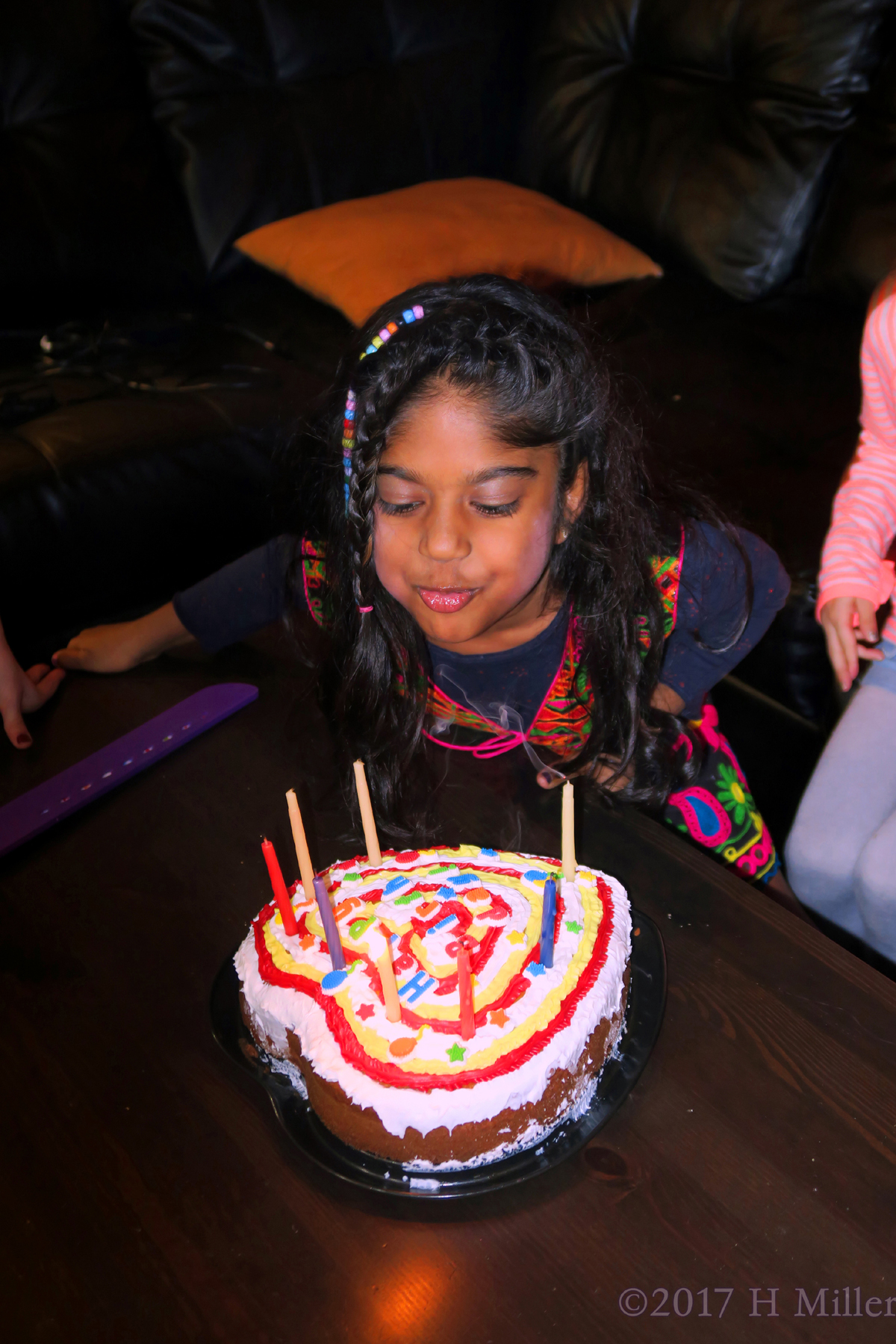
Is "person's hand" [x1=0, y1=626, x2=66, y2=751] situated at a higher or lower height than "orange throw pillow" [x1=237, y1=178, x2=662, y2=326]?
lower

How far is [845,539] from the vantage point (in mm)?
1238

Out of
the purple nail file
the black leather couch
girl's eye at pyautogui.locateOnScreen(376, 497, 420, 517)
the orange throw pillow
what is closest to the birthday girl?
girl's eye at pyautogui.locateOnScreen(376, 497, 420, 517)

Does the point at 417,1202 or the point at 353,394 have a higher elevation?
the point at 353,394

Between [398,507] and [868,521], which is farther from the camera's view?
[868,521]

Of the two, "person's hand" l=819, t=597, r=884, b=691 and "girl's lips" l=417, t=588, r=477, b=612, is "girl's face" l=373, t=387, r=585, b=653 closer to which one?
"girl's lips" l=417, t=588, r=477, b=612

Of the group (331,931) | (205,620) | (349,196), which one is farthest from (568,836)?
(349,196)

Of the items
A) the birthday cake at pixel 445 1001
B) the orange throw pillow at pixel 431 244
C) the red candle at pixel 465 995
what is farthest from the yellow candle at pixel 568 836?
the orange throw pillow at pixel 431 244

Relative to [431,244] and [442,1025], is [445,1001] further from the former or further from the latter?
[431,244]

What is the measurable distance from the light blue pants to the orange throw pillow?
1024 mm

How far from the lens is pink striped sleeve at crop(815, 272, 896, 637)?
1.20 meters

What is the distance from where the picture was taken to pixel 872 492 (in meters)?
1.25

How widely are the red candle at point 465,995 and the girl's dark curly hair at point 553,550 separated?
287 mm

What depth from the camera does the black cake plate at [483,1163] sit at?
71 centimetres

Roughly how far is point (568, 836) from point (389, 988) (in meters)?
0.17
